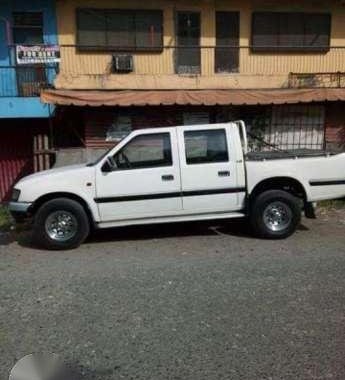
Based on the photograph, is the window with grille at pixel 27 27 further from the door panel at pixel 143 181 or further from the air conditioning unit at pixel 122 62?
the door panel at pixel 143 181

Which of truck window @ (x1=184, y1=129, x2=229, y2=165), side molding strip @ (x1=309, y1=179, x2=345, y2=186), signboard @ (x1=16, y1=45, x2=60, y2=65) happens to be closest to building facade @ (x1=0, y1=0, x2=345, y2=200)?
signboard @ (x1=16, y1=45, x2=60, y2=65)

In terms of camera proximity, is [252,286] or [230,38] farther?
[230,38]

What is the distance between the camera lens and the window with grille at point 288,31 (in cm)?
1569

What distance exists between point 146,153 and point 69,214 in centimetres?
154

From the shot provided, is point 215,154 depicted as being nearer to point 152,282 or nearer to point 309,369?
point 152,282

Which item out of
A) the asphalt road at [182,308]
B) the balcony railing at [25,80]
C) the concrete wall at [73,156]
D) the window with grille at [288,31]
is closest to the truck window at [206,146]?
the asphalt road at [182,308]

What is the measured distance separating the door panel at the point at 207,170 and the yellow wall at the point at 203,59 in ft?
23.5

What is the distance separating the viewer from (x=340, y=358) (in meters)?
4.01

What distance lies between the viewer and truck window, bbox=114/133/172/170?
8.03 meters

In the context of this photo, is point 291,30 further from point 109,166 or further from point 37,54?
point 109,166

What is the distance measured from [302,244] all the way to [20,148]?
10.5 meters

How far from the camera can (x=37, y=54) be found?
1414 cm

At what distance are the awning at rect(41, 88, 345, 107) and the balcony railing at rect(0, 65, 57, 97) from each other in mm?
1543

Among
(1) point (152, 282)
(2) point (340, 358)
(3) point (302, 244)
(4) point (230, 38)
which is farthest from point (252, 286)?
(4) point (230, 38)
